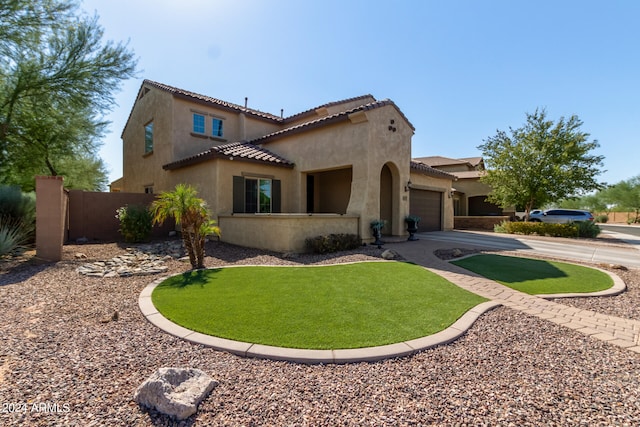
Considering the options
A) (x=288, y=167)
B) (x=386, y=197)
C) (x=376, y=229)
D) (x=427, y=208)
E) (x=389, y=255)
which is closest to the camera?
(x=389, y=255)

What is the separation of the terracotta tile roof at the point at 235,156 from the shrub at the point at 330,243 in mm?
5567

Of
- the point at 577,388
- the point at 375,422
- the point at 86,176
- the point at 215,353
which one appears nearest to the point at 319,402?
the point at 375,422

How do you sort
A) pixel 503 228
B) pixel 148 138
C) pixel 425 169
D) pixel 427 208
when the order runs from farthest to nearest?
pixel 503 228
pixel 148 138
pixel 427 208
pixel 425 169

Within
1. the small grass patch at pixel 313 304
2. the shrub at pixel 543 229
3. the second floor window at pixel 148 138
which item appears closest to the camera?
the small grass patch at pixel 313 304

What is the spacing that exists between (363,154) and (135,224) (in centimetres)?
1044

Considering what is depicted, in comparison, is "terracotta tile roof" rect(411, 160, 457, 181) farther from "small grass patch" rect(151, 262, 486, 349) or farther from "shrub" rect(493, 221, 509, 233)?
"small grass patch" rect(151, 262, 486, 349)

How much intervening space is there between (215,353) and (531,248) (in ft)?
45.0

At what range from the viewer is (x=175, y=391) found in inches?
109

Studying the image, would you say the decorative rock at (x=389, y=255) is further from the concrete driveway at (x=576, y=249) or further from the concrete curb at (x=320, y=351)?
the concrete curb at (x=320, y=351)

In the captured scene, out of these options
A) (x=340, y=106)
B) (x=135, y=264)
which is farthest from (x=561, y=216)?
(x=135, y=264)

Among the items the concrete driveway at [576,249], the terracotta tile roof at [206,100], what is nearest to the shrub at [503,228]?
the concrete driveway at [576,249]

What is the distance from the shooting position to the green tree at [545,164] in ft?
58.9

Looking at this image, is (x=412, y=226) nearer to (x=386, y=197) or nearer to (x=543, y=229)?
(x=386, y=197)

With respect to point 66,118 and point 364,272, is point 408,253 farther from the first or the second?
point 66,118
